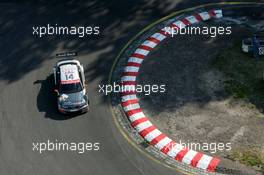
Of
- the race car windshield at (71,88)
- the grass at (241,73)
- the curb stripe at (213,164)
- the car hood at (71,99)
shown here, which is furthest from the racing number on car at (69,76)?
the curb stripe at (213,164)

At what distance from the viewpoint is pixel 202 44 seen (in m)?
36.1

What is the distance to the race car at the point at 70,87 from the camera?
98.4 ft

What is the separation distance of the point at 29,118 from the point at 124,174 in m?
7.76

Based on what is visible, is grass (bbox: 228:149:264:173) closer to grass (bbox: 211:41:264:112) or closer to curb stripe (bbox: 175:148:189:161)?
curb stripe (bbox: 175:148:189:161)

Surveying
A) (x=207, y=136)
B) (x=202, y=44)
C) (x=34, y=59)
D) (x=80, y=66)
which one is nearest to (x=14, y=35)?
(x=34, y=59)

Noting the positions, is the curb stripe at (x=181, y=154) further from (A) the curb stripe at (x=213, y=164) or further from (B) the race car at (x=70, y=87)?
(B) the race car at (x=70, y=87)

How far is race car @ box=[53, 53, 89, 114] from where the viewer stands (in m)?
30.0

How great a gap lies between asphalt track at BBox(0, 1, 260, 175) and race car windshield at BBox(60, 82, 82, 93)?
131 centimetres

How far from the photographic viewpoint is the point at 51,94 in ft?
104

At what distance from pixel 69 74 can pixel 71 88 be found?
1.14m

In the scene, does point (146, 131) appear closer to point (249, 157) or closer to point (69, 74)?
point (249, 157)

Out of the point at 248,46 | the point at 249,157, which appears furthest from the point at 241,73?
the point at 249,157

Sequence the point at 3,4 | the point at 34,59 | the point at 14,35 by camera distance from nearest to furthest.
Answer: the point at 34,59
the point at 14,35
the point at 3,4

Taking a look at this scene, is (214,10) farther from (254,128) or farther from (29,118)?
(29,118)
